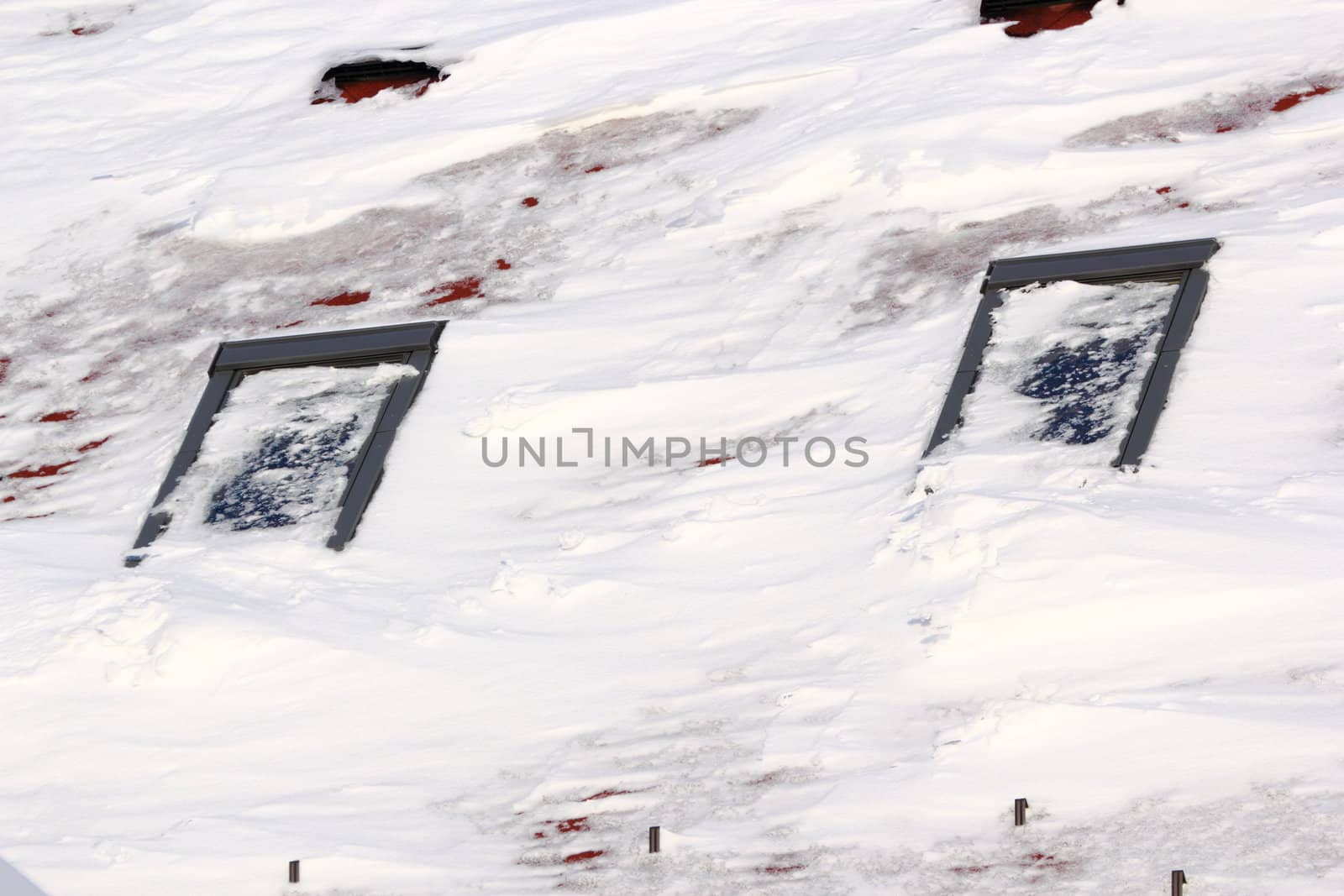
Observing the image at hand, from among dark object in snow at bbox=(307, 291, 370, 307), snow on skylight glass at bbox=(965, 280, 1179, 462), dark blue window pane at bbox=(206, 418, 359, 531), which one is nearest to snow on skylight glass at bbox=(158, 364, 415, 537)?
dark blue window pane at bbox=(206, 418, 359, 531)

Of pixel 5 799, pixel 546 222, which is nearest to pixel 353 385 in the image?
pixel 546 222

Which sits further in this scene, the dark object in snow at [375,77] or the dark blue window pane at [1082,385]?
the dark object in snow at [375,77]

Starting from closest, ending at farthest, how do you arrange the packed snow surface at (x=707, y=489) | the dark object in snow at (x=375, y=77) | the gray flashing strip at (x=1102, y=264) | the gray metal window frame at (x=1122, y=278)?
the packed snow surface at (x=707, y=489)
the gray metal window frame at (x=1122, y=278)
the gray flashing strip at (x=1102, y=264)
the dark object in snow at (x=375, y=77)

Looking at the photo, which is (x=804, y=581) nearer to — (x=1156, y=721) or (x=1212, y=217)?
(x=1156, y=721)

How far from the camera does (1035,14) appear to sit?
23.6 feet

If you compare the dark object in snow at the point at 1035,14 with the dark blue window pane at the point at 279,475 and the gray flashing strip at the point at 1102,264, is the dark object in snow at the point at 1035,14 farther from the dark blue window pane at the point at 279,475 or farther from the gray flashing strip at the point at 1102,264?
the dark blue window pane at the point at 279,475

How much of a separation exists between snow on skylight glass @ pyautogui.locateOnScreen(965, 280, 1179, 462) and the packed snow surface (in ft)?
0.07

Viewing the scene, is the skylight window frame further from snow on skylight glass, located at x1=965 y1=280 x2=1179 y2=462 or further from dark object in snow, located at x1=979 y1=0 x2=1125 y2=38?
snow on skylight glass, located at x1=965 y1=280 x2=1179 y2=462

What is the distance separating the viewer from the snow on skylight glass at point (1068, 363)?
16.7 ft

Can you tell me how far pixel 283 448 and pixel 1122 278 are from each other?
2865 mm

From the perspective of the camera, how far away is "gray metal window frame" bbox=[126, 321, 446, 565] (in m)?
5.77

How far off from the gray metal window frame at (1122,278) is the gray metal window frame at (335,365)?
1.88 m

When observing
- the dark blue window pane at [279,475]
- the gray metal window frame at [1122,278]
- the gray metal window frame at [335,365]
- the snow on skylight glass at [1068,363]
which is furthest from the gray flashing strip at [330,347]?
the snow on skylight glass at [1068,363]

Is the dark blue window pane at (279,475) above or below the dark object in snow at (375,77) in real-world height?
below
